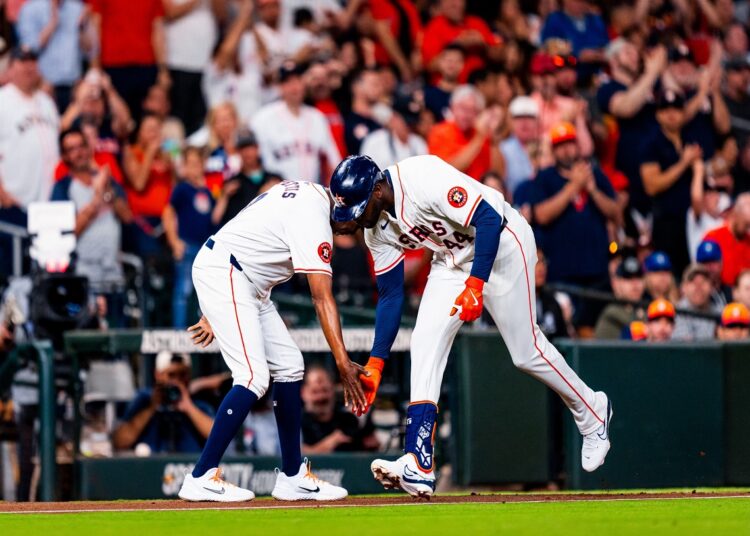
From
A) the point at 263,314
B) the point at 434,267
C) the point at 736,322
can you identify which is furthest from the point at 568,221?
the point at 263,314

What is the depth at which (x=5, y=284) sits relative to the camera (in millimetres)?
11047

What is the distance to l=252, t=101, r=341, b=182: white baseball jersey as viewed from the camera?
13438 millimetres

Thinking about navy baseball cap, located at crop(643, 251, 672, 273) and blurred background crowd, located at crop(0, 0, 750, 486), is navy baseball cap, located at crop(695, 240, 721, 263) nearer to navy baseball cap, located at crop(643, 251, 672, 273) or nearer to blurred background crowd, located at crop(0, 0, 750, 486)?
blurred background crowd, located at crop(0, 0, 750, 486)

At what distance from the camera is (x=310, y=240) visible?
7.60 metres

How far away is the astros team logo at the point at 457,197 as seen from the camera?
7.58m

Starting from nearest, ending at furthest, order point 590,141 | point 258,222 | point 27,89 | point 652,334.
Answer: point 258,222
point 652,334
point 27,89
point 590,141

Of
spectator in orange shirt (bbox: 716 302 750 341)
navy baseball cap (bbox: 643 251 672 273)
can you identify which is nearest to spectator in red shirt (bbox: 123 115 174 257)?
navy baseball cap (bbox: 643 251 672 273)

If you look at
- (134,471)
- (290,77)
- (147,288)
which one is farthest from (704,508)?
(290,77)

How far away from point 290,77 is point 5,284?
3652 millimetres

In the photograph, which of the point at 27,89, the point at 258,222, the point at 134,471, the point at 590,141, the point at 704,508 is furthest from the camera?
the point at 590,141

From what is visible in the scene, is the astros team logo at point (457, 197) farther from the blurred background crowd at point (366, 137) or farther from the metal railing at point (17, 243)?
the metal railing at point (17, 243)

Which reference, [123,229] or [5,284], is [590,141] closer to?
[123,229]

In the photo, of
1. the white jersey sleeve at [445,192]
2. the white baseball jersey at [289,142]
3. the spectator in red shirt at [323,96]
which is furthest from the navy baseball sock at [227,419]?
the spectator in red shirt at [323,96]

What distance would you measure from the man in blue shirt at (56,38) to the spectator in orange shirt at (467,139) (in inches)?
133
